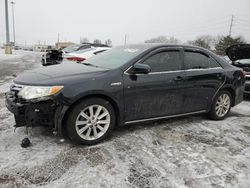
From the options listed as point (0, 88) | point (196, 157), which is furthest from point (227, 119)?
point (0, 88)

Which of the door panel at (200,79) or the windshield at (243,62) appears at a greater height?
the windshield at (243,62)

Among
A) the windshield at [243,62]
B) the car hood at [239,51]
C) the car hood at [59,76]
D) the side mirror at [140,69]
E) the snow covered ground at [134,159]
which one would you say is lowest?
the snow covered ground at [134,159]

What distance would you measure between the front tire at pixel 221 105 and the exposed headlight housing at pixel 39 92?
3.15 m

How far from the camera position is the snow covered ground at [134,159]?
8.41ft

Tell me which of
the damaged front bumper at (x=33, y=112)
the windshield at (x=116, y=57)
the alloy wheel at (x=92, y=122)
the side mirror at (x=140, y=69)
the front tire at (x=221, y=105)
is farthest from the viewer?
the front tire at (x=221, y=105)

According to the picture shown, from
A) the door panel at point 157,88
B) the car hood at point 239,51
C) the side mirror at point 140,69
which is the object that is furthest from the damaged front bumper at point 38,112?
the car hood at point 239,51

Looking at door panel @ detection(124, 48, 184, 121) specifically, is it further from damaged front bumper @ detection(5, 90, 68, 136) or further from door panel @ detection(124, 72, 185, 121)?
damaged front bumper @ detection(5, 90, 68, 136)

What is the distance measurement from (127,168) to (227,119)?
10.1 ft

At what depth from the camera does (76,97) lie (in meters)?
3.13

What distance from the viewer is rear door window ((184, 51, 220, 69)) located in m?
4.29

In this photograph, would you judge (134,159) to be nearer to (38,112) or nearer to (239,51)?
(38,112)

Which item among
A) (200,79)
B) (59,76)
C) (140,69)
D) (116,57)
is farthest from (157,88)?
(59,76)

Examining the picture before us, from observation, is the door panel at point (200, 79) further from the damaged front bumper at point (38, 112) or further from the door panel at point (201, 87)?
the damaged front bumper at point (38, 112)

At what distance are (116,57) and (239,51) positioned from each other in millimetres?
4438
